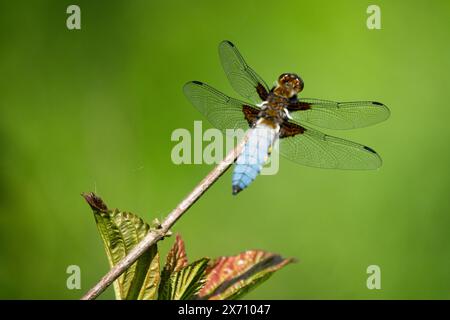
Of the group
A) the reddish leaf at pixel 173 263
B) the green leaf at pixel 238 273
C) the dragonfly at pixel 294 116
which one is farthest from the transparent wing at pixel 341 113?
the reddish leaf at pixel 173 263

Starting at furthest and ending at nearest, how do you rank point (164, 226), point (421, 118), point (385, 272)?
point (421, 118), point (385, 272), point (164, 226)

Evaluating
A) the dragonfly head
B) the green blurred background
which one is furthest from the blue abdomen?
the green blurred background

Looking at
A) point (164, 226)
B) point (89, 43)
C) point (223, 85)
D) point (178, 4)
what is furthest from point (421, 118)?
point (164, 226)

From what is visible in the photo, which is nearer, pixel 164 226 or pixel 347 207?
pixel 164 226

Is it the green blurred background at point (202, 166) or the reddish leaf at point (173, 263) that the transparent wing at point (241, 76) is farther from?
the reddish leaf at point (173, 263)

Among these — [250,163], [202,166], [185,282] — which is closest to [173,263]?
[185,282]

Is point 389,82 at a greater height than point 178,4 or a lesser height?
lesser

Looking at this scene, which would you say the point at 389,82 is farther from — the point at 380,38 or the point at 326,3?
the point at 326,3
